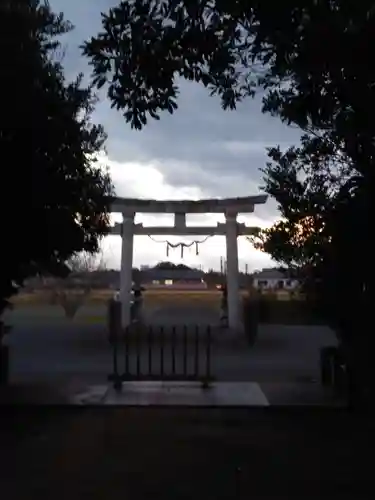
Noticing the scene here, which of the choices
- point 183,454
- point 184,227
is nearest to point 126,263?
point 184,227

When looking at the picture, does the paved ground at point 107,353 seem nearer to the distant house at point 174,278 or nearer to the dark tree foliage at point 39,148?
the dark tree foliage at point 39,148

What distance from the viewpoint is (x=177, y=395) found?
16.4 m

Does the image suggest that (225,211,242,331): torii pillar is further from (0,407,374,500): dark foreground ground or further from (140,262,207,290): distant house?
(0,407,374,500): dark foreground ground

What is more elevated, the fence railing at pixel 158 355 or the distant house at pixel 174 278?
the distant house at pixel 174 278

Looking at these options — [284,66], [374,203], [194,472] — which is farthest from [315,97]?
[194,472]

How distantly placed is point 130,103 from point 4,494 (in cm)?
364

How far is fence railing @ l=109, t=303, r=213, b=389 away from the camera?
17312mm

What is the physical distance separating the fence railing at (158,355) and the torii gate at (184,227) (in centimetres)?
133

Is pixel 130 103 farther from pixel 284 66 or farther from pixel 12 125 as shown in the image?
pixel 12 125

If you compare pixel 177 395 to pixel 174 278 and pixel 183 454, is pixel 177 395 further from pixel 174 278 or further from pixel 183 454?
pixel 174 278

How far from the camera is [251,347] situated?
28156 mm

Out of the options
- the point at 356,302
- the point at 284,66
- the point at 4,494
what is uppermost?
the point at 284,66

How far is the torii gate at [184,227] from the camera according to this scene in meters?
30.0

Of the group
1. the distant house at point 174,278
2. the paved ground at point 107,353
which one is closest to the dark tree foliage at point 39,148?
the paved ground at point 107,353
